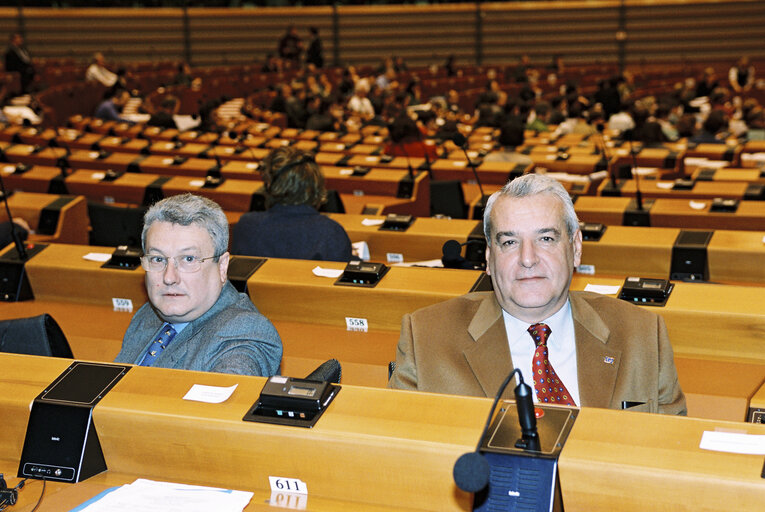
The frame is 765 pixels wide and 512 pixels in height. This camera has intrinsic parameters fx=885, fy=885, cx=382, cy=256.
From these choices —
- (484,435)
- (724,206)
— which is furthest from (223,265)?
(724,206)

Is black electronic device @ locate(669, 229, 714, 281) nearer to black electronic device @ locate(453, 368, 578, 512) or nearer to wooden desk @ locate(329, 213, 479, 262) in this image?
wooden desk @ locate(329, 213, 479, 262)

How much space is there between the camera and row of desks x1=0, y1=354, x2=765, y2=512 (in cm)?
137

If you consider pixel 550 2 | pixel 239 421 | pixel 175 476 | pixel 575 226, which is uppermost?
pixel 550 2

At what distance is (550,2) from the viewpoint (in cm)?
1736

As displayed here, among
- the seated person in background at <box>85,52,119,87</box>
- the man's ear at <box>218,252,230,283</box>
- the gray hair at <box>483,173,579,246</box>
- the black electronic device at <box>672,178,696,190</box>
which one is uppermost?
the seated person in background at <box>85,52,119,87</box>

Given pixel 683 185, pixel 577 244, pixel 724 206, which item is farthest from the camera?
pixel 683 185

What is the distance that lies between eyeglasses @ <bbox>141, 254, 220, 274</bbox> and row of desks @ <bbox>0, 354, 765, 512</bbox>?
471mm

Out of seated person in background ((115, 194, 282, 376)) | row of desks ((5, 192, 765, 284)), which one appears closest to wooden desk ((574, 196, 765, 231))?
row of desks ((5, 192, 765, 284))

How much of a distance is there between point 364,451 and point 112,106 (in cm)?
990

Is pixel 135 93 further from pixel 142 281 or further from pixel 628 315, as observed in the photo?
pixel 628 315

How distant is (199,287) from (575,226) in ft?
3.15

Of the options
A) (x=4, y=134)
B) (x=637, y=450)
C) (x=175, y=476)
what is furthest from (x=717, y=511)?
(x=4, y=134)

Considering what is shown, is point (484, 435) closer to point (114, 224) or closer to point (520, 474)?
point (520, 474)

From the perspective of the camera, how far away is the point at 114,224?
169 inches
